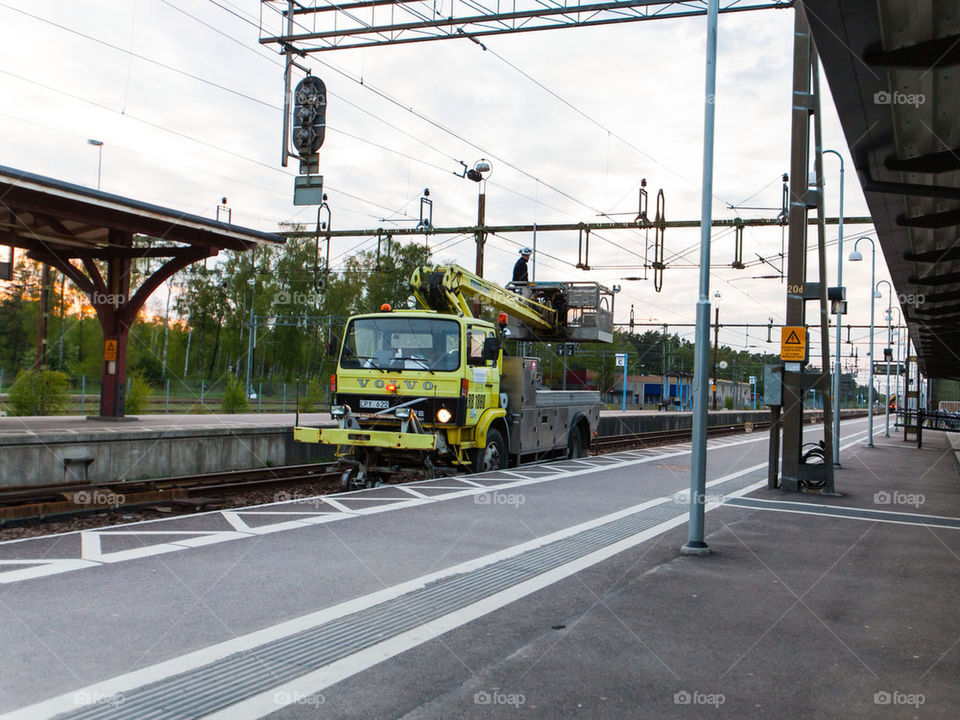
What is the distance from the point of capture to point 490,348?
13.8 meters

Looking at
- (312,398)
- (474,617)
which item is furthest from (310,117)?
(312,398)

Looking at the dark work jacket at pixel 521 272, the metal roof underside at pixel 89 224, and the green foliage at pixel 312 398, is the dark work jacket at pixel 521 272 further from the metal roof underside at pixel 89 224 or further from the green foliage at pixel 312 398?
the green foliage at pixel 312 398

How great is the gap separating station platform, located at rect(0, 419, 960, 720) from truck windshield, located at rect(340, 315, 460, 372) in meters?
3.51

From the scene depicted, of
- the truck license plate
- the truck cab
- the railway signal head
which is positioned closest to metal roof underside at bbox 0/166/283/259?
the railway signal head

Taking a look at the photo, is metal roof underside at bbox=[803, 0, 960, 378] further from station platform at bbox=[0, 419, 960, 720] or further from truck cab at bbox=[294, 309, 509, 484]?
truck cab at bbox=[294, 309, 509, 484]

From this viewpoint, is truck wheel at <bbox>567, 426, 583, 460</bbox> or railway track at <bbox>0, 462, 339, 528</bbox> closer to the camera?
railway track at <bbox>0, 462, 339, 528</bbox>

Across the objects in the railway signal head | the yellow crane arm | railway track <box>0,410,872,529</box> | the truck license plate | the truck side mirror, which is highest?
the railway signal head

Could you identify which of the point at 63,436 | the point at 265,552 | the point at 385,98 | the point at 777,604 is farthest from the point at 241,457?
the point at 777,604

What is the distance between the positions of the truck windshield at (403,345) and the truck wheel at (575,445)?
612 centimetres

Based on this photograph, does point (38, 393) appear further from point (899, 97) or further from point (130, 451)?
point (899, 97)

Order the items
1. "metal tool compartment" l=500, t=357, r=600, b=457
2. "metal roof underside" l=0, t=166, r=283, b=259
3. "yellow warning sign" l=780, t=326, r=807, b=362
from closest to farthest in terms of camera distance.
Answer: "yellow warning sign" l=780, t=326, r=807, b=362 < "metal roof underside" l=0, t=166, r=283, b=259 < "metal tool compartment" l=500, t=357, r=600, b=457

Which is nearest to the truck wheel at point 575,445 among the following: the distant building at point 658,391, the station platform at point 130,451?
the station platform at point 130,451

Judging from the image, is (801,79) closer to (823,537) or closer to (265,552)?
(823,537)

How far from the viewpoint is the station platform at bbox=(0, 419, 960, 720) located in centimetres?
423
